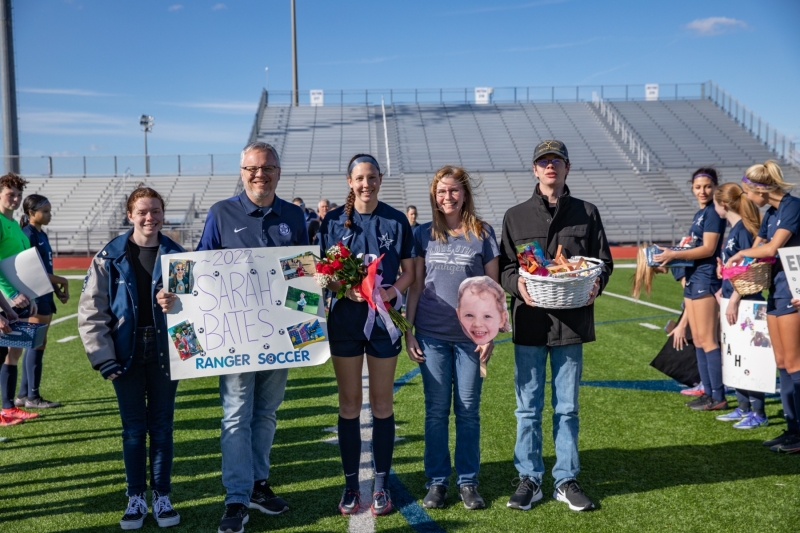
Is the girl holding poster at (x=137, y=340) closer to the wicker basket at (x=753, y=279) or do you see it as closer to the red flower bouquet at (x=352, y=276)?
the red flower bouquet at (x=352, y=276)

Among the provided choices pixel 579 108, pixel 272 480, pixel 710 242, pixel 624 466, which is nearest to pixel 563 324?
pixel 624 466

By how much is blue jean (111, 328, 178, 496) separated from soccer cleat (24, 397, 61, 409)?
3.24 metres

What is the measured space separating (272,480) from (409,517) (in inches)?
43.9

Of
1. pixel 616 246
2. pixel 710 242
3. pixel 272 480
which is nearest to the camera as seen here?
pixel 272 480

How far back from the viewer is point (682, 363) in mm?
6586

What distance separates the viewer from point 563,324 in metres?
3.95

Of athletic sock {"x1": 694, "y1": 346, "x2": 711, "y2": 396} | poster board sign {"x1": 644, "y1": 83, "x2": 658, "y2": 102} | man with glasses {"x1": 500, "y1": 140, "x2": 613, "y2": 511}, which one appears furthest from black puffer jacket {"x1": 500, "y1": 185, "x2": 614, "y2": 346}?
poster board sign {"x1": 644, "y1": 83, "x2": 658, "y2": 102}

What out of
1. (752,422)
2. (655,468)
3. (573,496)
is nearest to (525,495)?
(573,496)

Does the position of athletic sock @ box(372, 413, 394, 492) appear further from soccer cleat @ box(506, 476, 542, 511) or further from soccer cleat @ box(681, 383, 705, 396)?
soccer cleat @ box(681, 383, 705, 396)

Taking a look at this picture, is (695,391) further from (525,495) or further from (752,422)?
(525,495)

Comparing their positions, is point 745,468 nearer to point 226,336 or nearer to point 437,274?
point 437,274

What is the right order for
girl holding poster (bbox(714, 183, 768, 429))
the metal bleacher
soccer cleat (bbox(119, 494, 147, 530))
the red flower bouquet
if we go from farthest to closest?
the metal bleacher < girl holding poster (bbox(714, 183, 768, 429)) < soccer cleat (bbox(119, 494, 147, 530)) < the red flower bouquet

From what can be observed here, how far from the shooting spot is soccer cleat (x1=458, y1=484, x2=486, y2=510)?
3.95 metres

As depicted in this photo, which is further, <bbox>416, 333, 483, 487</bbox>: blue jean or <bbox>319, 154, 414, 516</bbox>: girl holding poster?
<bbox>416, 333, 483, 487</bbox>: blue jean
